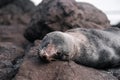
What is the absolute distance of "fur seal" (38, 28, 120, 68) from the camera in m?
5.55

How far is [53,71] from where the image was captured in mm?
5414

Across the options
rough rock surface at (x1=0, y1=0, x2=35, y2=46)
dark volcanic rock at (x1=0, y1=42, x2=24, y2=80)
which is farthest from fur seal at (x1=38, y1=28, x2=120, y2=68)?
rough rock surface at (x1=0, y1=0, x2=35, y2=46)

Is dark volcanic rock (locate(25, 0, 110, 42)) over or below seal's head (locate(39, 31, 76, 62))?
over

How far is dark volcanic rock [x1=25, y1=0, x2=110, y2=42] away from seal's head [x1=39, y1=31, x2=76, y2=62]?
265cm

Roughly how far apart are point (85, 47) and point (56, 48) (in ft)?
2.38

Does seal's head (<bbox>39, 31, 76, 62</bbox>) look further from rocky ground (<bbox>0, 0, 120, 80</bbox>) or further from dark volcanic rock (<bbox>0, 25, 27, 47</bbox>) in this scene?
dark volcanic rock (<bbox>0, 25, 27, 47</bbox>)

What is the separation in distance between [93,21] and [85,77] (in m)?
3.61

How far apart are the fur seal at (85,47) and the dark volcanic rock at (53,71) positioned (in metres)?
A: 0.13

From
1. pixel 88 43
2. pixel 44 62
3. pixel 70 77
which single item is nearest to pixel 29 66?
pixel 44 62

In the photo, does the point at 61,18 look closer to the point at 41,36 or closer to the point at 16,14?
the point at 41,36

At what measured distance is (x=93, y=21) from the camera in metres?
8.94

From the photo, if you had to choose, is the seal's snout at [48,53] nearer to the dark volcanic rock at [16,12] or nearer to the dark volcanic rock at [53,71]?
the dark volcanic rock at [53,71]

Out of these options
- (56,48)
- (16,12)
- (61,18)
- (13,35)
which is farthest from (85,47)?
(16,12)

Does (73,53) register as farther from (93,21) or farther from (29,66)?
(93,21)
